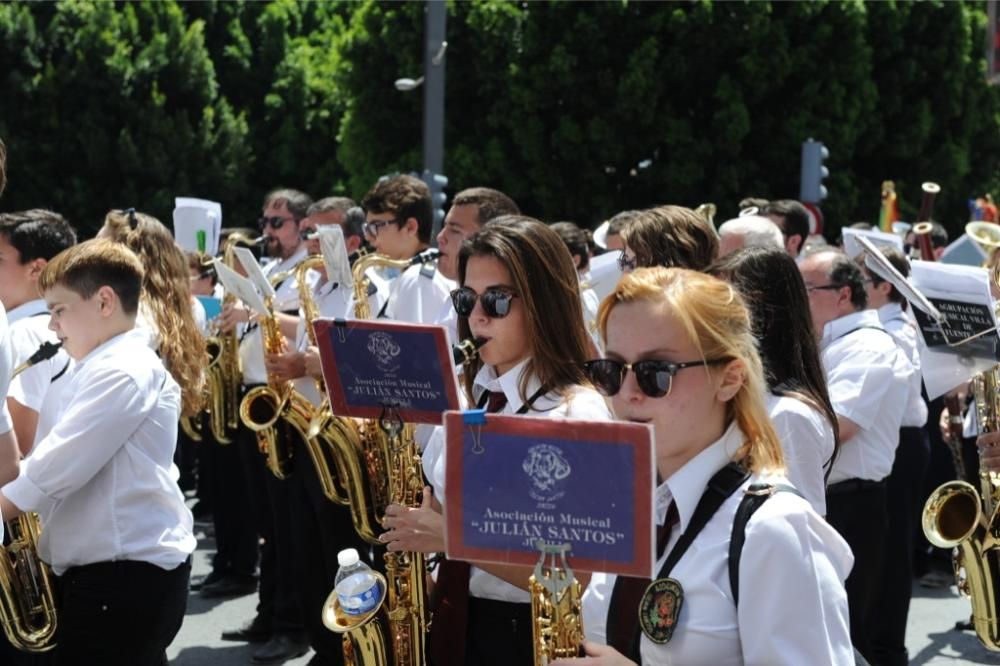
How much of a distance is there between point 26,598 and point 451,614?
165cm

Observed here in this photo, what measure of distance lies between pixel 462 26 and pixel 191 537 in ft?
65.8

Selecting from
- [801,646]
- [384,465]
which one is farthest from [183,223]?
[801,646]

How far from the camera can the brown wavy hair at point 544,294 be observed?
3.93 m

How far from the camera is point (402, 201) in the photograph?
7.10 m

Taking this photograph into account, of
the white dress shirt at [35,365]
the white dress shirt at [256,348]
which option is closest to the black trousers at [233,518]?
the white dress shirt at [256,348]

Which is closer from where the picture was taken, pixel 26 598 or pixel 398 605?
pixel 398 605

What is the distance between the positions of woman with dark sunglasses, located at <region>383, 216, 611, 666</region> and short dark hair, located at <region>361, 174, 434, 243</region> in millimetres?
2995

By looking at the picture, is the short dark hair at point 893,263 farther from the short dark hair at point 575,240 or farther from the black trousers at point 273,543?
the black trousers at point 273,543

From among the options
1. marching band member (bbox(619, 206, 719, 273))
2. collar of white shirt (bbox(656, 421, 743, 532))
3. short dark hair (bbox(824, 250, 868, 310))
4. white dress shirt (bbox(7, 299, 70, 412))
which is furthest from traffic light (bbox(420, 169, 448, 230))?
collar of white shirt (bbox(656, 421, 743, 532))

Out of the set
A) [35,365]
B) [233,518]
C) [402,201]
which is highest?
[402,201]

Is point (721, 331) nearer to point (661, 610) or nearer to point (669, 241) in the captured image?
point (661, 610)

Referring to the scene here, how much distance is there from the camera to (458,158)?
24.1 metres

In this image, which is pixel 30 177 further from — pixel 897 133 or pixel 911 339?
pixel 911 339

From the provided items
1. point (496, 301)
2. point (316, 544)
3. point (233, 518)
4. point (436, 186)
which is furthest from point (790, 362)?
point (436, 186)
